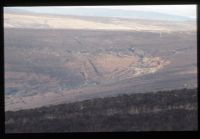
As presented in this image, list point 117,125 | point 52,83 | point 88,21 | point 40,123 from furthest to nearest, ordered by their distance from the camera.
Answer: point 88,21 → point 52,83 → point 40,123 → point 117,125

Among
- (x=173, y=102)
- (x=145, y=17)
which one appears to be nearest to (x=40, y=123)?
(x=173, y=102)

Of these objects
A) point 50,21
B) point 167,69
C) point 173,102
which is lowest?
point 167,69

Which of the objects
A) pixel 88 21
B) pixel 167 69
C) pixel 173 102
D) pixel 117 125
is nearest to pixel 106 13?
pixel 88 21

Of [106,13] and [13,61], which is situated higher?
[106,13]

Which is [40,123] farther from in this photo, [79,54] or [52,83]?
[79,54]

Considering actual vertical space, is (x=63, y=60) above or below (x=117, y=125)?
below

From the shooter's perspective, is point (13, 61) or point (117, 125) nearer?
point (117, 125)

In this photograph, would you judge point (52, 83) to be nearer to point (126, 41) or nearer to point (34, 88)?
point (34, 88)

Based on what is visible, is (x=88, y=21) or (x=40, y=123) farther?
(x=88, y=21)

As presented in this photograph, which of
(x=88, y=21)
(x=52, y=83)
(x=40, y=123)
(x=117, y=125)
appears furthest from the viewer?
(x=88, y=21)
